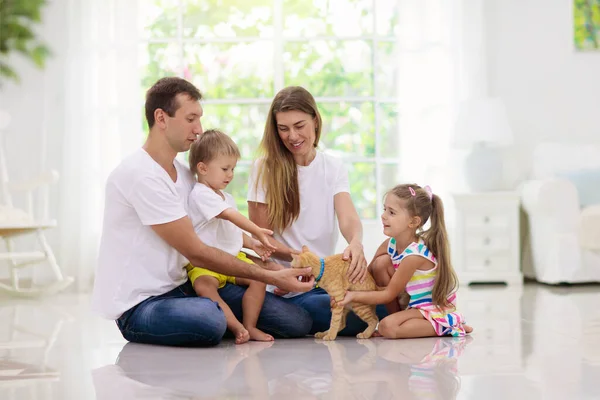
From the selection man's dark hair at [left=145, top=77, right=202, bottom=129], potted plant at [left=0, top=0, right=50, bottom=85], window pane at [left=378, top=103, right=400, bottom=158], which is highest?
potted plant at [left=0, top=0, right=50, bottom=85]

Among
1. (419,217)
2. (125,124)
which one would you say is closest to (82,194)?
(125,124)

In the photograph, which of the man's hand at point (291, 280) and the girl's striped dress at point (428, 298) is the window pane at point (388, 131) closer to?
the girl's striped dress at point (428, 298)

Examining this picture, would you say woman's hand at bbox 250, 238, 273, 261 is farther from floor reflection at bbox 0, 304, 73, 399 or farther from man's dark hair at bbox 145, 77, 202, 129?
floor reflection at bbox 0, 304, 73, 399

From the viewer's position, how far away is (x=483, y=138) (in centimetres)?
501

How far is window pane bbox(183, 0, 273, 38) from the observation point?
560 centimetres

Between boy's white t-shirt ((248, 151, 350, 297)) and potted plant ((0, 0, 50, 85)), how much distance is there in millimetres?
2935

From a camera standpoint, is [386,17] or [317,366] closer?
[317,366]

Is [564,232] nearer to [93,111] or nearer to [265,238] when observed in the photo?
[265,238]

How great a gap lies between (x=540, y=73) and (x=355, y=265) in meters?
3.39

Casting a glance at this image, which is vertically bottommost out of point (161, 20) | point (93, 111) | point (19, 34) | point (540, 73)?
point (93, 111)

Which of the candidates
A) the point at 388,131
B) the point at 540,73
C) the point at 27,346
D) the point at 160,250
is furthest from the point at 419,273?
the point at 540,73

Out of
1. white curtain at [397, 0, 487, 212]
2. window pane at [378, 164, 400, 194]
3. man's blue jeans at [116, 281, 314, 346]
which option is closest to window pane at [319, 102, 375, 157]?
window pane at [378, 164, 400, 194]

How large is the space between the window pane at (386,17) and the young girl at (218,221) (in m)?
3.19

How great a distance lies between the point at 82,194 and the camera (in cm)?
520
